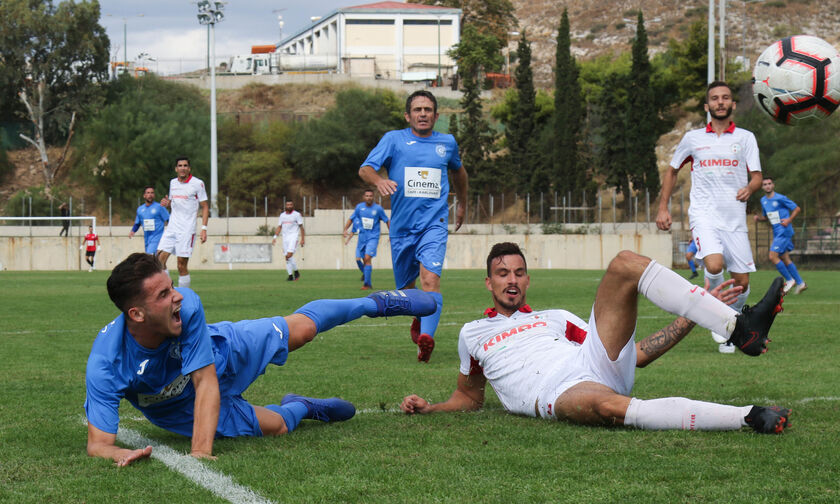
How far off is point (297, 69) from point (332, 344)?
82010 millimetres

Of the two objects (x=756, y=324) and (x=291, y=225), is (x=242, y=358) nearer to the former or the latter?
(x=756, y=324)

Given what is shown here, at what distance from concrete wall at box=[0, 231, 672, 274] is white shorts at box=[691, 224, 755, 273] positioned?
29.9 m

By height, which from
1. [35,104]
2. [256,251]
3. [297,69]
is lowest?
[256,251]

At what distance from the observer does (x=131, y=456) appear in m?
4.19

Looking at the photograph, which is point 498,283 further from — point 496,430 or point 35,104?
point 35,104

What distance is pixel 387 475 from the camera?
12.9 feet

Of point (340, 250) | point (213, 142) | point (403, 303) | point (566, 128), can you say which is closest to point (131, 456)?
point (403, 303)

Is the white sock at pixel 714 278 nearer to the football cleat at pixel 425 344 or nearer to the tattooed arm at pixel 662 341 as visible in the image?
the football cleat at pixel 425 344

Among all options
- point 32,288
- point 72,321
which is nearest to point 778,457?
point 72,321

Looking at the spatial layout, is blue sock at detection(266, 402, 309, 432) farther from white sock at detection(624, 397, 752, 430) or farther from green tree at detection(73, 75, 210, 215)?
green tree at detection(73, 75, 210, 215)

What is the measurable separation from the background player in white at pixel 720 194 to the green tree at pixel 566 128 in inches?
1688

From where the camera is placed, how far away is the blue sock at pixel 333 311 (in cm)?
507

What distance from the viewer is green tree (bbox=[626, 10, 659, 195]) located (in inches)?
2037

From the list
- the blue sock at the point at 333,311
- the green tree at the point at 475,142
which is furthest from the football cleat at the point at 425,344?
the green tree at the point at 475,142
